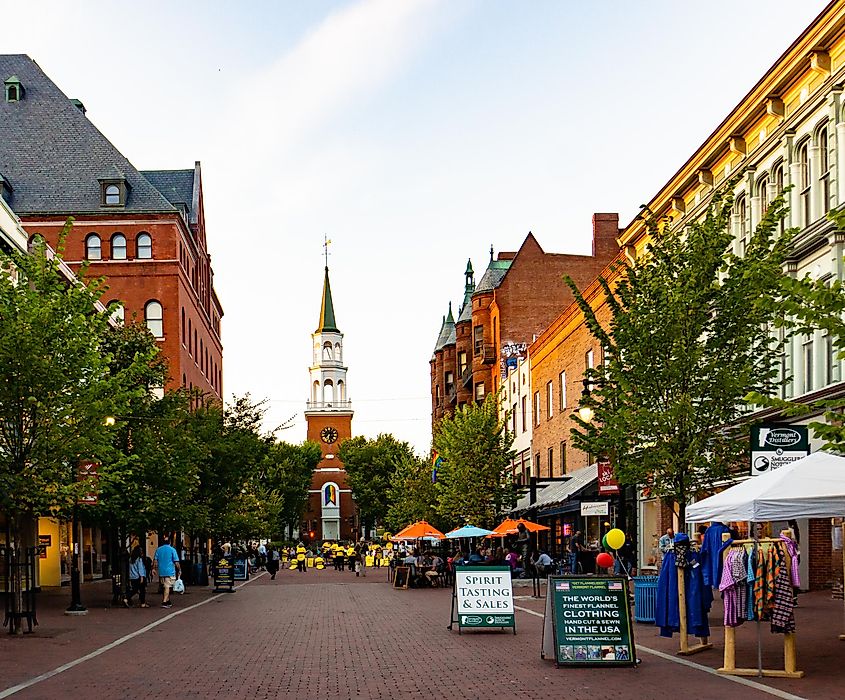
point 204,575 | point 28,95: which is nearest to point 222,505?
point 204,575

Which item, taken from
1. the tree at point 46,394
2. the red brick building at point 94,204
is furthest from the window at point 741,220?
the red brick building at point 94,204

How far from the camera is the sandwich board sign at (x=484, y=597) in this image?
66.9 feet

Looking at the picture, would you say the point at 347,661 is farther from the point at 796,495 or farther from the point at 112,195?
the point at 112,195

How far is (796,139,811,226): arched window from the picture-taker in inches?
1088

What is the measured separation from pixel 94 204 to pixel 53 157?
154 inches

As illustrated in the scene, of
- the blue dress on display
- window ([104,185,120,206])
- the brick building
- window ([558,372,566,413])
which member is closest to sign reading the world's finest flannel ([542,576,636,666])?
the blue dress on display

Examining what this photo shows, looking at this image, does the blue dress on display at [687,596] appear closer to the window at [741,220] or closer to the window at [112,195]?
the window at [741,220]

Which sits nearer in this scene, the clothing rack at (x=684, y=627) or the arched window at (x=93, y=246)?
the clothing rack at (x=684, y=627)

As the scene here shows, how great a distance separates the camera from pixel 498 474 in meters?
58.4

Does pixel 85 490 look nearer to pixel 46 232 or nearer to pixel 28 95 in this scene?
pixel 46 232

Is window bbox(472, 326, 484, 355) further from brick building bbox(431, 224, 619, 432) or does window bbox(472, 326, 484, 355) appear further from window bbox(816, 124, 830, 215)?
window bbox(816, 124, 830, 215)

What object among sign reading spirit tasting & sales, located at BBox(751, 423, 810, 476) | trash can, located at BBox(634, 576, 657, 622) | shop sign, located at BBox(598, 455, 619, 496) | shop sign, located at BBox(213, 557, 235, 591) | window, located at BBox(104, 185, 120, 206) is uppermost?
window, located at BBox(104, 185, 120, 206)

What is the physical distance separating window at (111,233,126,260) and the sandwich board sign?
49484 millimetres

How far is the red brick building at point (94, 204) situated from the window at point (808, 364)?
4235 cm
